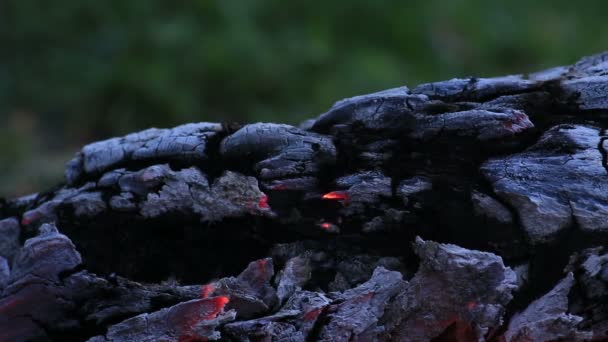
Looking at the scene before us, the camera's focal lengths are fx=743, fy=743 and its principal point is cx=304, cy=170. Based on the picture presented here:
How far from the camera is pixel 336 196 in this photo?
1492 mm

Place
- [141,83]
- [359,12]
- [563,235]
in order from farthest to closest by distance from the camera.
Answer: [359,12] < [141,83] < [563,235]

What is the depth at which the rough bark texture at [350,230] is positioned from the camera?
138 cm

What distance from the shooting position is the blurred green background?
5707 millimetres

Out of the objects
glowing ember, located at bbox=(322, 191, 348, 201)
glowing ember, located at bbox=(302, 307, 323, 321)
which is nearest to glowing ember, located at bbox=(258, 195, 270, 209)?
glowing ember, located at bbox=(322, 191, 348, 201)

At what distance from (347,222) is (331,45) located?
4697 mm

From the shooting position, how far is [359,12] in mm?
6105

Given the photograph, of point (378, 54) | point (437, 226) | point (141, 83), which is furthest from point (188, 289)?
point (378, 54)

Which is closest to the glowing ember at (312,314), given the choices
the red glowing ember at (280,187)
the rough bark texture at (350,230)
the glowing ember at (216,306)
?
the rough bark texture at (350,230)

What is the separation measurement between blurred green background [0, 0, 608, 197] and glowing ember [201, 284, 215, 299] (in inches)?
168

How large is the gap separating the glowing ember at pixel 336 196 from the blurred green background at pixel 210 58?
4.21 meters

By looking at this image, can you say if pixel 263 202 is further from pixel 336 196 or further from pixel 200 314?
pixel 200 314

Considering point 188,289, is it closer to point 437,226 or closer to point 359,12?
point 437,226

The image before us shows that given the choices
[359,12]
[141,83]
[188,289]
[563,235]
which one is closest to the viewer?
[563,235]

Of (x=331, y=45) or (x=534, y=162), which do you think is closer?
(x=534, y=162)
